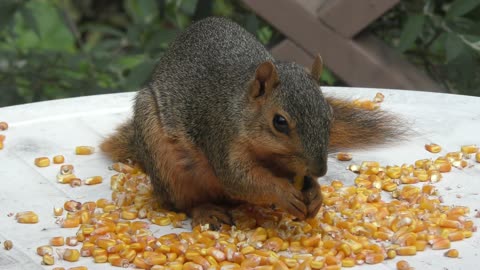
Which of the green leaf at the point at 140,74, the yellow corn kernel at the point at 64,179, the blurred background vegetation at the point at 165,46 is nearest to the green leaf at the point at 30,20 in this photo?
the blurred background vegetation at the point at 165,46

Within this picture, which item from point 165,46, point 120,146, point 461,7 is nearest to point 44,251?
point 120,146

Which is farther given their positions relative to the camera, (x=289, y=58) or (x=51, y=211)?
(x=289, y=58)

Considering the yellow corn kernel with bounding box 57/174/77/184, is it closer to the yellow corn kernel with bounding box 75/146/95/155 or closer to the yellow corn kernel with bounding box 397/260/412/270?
the yellow corn kernel with bounding box 75/146/95/155

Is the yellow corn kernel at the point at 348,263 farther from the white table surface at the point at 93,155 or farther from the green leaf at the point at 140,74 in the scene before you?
the green leaf at the point at 140,74

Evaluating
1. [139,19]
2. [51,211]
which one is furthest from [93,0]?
[51,211]

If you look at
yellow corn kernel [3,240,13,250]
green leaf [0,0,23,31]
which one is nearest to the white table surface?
yellow corn kernel [3,240,13,250]

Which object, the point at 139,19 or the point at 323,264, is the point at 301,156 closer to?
the point at 323,264

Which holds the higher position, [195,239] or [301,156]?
[301,156]
